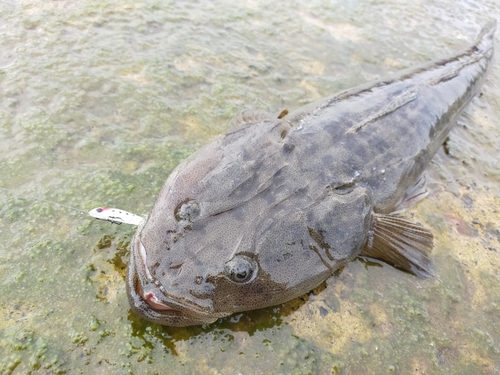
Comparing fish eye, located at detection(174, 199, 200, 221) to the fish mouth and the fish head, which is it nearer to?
the fish head

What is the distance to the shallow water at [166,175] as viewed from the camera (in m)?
2.45

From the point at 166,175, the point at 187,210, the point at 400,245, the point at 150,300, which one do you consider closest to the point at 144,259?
the point at 150,300

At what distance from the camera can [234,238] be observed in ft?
7.84

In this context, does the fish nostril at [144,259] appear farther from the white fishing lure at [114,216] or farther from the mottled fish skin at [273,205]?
the white fishing lure at [114,216]

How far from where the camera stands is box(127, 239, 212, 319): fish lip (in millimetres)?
2213

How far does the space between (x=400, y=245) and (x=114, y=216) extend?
2.25 metres

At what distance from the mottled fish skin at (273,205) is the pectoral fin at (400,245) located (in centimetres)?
11

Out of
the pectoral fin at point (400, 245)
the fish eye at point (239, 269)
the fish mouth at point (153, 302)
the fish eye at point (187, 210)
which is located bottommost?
the pectoral fin at point (400, 245)

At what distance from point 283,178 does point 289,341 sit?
1.14 meters

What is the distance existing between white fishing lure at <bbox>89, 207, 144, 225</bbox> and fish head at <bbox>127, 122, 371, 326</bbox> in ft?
0.85

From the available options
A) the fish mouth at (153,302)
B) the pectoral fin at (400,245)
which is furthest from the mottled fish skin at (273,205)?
the pectoral fin at (400,245)

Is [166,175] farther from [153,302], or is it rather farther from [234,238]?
[153,302]

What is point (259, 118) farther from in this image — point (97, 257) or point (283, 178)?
point (97, 257)

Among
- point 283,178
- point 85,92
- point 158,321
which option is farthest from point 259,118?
point 158,321
